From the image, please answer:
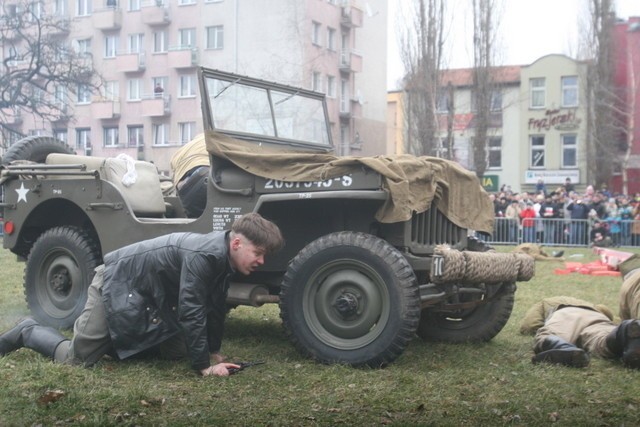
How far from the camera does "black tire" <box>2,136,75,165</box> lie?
8148 mm

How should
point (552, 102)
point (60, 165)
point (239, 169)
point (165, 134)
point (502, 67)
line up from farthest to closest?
point (552, 102) < point (502, 67) < point (165, 134) < point (60, 165) < point (239, 169)

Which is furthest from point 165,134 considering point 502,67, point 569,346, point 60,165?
point 569,346

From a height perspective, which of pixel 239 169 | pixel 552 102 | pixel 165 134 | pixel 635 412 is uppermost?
pixel 552 102

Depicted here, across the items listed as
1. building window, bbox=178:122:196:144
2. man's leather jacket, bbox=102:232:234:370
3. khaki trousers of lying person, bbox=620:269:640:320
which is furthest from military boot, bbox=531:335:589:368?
building window, bbox=178:122:196:144

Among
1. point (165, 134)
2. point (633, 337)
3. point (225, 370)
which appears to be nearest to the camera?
point (225, 370)

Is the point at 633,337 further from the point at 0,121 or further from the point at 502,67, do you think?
the point at 502,67

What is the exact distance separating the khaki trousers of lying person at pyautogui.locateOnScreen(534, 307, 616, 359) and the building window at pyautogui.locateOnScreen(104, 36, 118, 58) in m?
22.2

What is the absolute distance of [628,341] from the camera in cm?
587

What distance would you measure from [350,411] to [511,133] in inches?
1656

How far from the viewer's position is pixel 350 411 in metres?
4.62

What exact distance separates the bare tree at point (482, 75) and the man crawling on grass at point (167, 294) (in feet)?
102

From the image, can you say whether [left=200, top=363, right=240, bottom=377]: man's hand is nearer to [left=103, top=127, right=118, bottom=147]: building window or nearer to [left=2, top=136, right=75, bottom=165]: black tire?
[left=2, top=136, right=75, bottom=165]: black tire

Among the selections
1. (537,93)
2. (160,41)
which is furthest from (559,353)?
(537,93)

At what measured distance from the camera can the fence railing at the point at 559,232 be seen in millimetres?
21453
